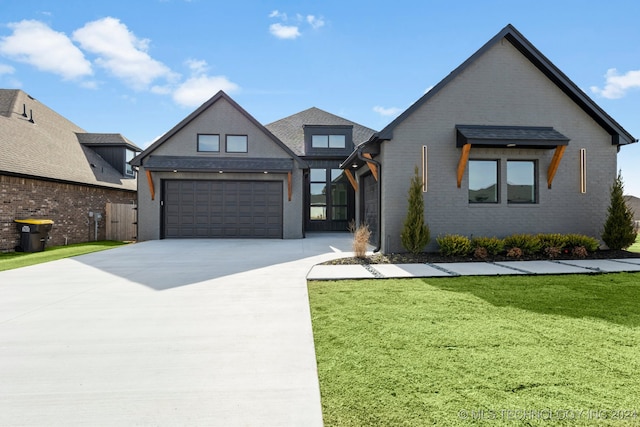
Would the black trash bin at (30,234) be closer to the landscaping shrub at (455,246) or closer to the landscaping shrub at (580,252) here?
the landscaping shrub at (455,246)

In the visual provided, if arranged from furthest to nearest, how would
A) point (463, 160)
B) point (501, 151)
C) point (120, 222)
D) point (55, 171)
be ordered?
point (120, 222), point (55, 171), point (501, 151), point (463, 160)

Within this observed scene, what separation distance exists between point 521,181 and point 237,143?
12.5m

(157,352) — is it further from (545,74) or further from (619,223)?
(545,74)

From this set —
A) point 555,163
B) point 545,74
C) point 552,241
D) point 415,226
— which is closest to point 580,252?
point 552,241

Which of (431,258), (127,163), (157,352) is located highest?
(127,163)

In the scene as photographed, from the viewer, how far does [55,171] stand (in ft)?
47.2

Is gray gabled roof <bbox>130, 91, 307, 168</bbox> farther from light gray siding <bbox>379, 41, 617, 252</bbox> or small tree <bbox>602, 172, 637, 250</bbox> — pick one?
small tree <bbox>602, 172, 637, 250</bbox>

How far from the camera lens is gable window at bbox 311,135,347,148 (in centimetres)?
2119

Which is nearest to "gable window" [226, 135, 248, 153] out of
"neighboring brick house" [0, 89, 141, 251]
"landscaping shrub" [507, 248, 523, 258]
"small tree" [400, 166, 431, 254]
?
"neighboring brick house" [0, 89, 141, 251]

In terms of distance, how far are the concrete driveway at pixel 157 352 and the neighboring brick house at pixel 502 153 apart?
5.75 m

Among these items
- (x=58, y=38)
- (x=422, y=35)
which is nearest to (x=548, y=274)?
(x=422, y=35)

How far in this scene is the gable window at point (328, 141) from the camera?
2119 cm

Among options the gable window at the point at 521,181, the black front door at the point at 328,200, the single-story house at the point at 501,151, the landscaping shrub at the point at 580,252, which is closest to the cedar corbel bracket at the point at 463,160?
the single-story house at the point at 501,151

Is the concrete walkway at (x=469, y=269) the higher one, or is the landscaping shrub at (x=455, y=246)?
the landscaping shrub at (x=455, y=246)
